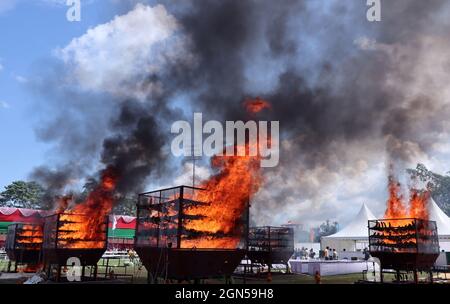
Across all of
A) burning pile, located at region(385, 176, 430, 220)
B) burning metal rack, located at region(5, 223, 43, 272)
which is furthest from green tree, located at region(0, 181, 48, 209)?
burning pile, located at region(385, 176, 430, 220)

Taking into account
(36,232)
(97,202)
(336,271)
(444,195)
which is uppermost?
(444,195)

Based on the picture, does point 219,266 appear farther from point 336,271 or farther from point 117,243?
point 117,243

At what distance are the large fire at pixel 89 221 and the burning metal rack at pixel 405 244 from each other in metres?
16.1

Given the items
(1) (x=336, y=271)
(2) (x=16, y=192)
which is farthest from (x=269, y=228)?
(2) (x=16, y=192)

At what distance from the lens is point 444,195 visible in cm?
7119

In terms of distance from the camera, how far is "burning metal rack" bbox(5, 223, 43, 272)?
93.0 feet

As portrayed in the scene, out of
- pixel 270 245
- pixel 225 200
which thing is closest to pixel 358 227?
pixel 270 245

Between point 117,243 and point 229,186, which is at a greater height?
point 229,186

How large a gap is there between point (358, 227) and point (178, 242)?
3005 centimetres

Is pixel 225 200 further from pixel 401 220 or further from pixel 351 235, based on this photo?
pixel 351 235

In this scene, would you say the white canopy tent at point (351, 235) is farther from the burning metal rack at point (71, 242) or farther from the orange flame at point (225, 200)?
the burning metal rack at point (71, 242)

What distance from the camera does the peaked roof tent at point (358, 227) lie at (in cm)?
3991
